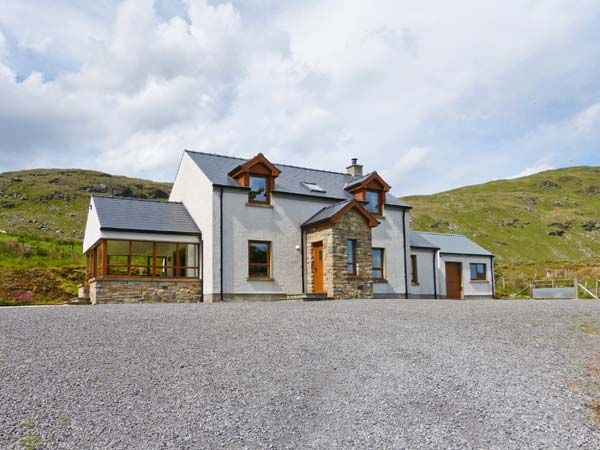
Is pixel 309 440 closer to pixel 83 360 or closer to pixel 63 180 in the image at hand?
pixel 83 360

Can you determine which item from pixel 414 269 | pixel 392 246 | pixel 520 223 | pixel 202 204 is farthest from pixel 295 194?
pixel 520 223

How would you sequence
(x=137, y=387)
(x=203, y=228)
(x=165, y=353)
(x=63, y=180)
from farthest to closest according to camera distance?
→ (x=63, y=180), (x=203, y=228), (x=165, y=353), (x=137, y=387)

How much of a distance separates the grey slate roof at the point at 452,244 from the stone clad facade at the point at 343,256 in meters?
9.94

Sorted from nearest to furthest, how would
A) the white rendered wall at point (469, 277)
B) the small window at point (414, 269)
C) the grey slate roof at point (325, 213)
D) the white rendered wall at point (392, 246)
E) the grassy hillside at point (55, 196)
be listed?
the grey slate roof at point (325, 213)
the white rendered wall at point (392, 246)
the small window at point (414, 269)
the white rendered wall at point (469, 277)
the grassy hillside at point (55, 196)

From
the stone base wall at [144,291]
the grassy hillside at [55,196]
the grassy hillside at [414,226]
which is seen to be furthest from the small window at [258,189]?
the grassy hillside at [55,196]

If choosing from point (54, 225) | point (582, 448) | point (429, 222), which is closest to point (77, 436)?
point (582, 448)

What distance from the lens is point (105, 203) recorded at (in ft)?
76.0

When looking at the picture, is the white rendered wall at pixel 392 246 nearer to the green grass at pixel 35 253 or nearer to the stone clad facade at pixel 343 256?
the stone clad facade at pixel 343 256

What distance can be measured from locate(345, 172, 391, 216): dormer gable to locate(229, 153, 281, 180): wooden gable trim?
5065 mm

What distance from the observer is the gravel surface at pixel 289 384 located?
700cm

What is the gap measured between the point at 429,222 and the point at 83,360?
258ft

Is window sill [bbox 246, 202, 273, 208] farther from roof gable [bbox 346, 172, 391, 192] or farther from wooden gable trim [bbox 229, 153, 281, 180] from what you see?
roof gable [bbox 346, 172, 391, 192]

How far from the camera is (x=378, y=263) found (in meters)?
26.6

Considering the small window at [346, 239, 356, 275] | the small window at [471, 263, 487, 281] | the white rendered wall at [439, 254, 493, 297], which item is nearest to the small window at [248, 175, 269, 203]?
the small window at [346, 239, 356, 275]
